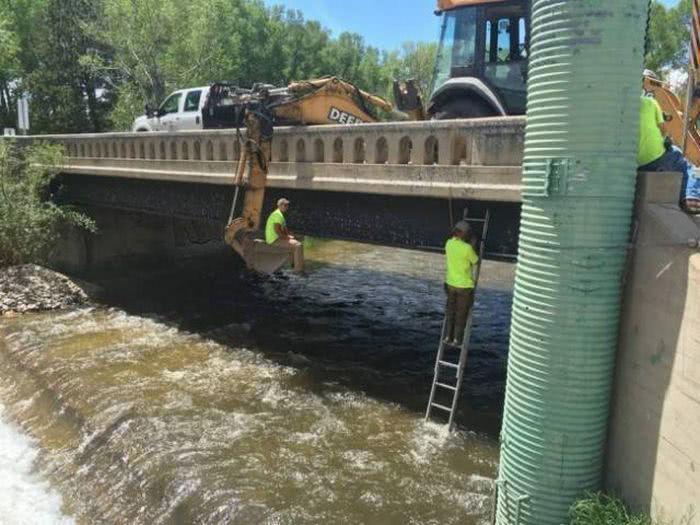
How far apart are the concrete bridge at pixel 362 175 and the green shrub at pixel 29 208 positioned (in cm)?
282

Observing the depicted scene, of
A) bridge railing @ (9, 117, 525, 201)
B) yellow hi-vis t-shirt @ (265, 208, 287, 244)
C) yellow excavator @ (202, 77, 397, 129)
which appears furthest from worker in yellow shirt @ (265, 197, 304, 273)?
yellow excavator @ (202, 77, 397, 129)

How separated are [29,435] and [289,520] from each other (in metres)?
4.92

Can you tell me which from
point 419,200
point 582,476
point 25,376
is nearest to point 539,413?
point 582,476

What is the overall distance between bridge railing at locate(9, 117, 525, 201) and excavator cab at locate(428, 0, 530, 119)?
4.84 ft

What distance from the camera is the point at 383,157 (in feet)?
28.7

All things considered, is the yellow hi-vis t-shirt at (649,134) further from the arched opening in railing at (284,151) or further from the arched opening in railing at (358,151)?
the arched opening in railing at (284,151)

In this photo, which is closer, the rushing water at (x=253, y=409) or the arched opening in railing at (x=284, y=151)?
the rushing water at (x=253, y=409)

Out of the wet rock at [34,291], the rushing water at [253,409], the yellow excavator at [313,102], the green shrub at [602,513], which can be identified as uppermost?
the yellow excavator at [313,102]

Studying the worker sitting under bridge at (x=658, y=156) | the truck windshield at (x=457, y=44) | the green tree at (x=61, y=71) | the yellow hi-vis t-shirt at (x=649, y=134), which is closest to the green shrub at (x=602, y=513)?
the worker sitting under bridge at (x=658, y=156)

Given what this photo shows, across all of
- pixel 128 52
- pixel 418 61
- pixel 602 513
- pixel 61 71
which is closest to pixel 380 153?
pixel 602 513

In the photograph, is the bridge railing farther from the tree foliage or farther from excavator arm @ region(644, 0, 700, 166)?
the tree foliage

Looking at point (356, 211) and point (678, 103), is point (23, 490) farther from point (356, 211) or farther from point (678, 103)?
point (678, 103)

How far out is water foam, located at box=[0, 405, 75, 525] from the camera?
6.97 m

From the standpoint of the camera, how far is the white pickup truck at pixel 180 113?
15.8 m
